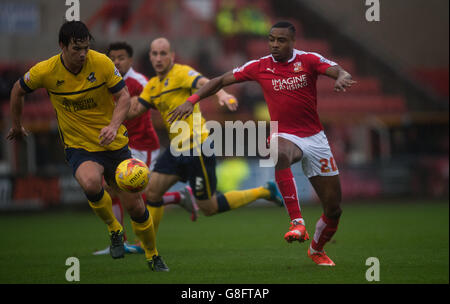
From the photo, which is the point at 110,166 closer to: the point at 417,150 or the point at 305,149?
the point at 305,149

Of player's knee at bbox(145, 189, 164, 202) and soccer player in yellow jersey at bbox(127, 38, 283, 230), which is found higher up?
soccer player in yellow jersey at bbox(127, 38, 283, 230)

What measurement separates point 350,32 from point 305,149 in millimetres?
22037

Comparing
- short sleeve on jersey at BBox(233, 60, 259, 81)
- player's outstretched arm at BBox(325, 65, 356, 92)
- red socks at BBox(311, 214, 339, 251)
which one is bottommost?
red socks at BBox(311, 214, 339, 251)

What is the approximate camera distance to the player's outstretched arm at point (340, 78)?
6.60m

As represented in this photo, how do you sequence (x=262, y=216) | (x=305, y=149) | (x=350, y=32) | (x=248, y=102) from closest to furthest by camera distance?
(x=305, y=149)
(x=262, y=216)
(x=248, y=102)
(x=350, y=32)

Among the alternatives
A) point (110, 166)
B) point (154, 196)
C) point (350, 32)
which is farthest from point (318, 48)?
point (110, 166)

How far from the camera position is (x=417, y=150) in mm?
23281

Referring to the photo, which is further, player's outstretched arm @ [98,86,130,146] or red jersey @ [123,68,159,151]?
red jersey @ [123,68,159,151]

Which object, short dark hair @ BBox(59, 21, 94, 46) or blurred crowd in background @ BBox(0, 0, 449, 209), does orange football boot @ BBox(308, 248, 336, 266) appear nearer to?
short dark hair @ BBox(59, 21, 94, 46)

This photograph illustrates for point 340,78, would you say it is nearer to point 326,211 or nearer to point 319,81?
point 326,211

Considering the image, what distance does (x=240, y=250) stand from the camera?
9.29 metres

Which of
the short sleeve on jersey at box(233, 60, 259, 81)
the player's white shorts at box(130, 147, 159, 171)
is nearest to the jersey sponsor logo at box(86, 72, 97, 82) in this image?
the short sleeve on jersey at box(233, 60, 259, 81)

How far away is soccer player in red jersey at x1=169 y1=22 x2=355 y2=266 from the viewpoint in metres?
7.27

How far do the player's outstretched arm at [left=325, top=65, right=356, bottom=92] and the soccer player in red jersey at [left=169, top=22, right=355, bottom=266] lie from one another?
0.03 m
